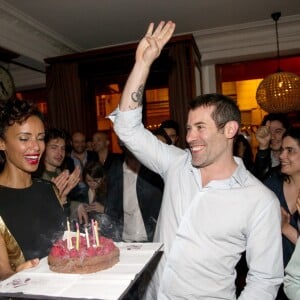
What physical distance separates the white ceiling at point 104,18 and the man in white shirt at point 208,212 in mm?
3044

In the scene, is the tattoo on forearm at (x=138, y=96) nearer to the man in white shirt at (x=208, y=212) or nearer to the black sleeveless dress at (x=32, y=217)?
the man in white shirt at (x=208, y=212)

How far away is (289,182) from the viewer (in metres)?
2.46

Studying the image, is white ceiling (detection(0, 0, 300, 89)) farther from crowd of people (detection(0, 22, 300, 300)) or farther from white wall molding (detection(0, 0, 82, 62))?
crowd of people (detection(0, 22, 300, 300))

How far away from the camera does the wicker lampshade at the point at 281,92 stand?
4.49m

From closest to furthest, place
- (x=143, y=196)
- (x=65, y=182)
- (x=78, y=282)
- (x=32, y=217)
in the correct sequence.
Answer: (x=78, y=282) < (x=32, y=217) < (x=65, y=182) < (x=143, y=196)

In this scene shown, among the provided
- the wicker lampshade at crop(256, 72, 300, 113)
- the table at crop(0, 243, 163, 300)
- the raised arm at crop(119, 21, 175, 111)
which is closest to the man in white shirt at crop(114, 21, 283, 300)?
the raised arm at crop(119, 21, 175, 111)

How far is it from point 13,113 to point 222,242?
3.59ft

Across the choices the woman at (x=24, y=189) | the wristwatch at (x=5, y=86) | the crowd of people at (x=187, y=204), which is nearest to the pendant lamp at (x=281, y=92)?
the crowd of people at (x=187, y=204)

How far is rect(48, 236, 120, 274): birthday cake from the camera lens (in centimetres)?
120

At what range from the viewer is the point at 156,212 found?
297 cm

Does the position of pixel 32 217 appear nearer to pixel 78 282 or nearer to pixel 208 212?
pixel 78 282

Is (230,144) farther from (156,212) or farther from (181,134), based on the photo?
(181,134)

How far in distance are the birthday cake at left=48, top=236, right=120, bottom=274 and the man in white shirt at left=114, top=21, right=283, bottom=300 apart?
1.18 feet

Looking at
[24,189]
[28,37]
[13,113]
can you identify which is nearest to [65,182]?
A: [24,189]
